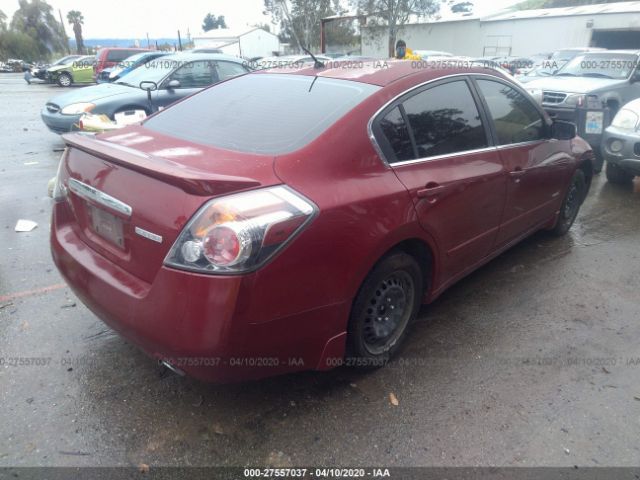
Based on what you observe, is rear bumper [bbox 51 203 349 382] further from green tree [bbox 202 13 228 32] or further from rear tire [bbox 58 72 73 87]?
green tree [bbox 202 13 228 32]

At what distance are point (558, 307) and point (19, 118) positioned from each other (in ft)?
45.0

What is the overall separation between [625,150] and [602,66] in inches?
170

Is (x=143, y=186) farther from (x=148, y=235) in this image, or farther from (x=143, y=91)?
(x=143, y=91)

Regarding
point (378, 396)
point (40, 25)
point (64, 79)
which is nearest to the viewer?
point (378, 396)

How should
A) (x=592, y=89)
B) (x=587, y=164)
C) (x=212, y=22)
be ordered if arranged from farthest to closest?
1. (x=212, y=22)
2. (x=592, y=89)
3. (x=587, y=164)

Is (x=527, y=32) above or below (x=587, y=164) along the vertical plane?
above

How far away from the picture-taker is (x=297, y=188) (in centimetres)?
200

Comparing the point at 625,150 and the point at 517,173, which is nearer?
the point at 517,173

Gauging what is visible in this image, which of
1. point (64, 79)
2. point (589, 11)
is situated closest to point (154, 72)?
point (64, 79)

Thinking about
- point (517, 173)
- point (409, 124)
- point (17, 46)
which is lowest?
point (517, 173)

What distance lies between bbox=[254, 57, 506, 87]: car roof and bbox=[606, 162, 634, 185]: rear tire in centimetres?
428

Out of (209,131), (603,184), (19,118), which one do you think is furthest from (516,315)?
(19,118)

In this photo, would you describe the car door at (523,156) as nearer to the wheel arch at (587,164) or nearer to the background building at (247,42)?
the wheel arch at (587,164)

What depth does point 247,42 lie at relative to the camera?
192 feet
